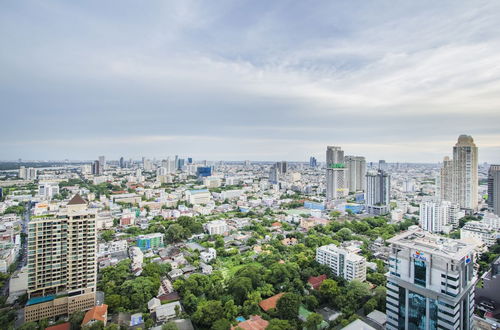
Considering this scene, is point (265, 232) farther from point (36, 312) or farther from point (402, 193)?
point (402, 193)

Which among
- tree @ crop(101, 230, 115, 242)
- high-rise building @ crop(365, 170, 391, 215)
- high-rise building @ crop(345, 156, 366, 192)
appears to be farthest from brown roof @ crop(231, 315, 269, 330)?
high-rise building @ crop(345, 156, 366, 192)

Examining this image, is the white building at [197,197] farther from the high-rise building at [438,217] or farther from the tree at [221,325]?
the tree at [221,325]

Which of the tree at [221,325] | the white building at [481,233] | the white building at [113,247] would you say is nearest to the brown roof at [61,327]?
the tree at [221,325]

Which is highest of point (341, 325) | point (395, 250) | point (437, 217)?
point (395, 250)

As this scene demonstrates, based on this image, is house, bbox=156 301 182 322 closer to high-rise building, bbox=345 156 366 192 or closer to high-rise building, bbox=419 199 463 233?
high-rise building, bbox=419 199 463 233

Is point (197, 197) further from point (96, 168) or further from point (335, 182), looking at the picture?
point (96, 168)

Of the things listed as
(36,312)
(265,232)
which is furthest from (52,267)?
(265,232)

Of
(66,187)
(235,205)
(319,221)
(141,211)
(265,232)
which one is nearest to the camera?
(265,232)
